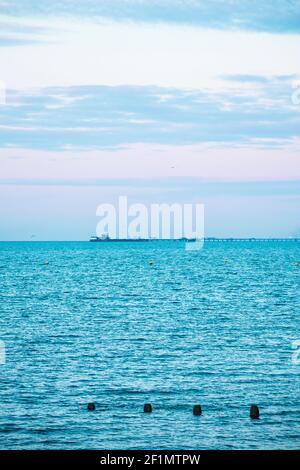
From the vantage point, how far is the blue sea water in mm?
37812

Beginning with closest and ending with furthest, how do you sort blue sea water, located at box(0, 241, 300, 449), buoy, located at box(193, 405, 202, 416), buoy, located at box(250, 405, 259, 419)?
blue sea water, located at box(0, 241, 300, 449)
buoy, located at box(250, 405, 259, 419)
buoy, located at box(193, 405, 202, 416)

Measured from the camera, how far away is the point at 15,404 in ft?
142

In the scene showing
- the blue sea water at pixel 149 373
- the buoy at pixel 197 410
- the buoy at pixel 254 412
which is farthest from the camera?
the buoy at pixel 197 410

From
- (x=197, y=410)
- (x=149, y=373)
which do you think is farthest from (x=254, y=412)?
(x=149, y=373)

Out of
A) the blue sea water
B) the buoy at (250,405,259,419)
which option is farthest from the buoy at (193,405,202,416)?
the buoy at (250,405,259,419)

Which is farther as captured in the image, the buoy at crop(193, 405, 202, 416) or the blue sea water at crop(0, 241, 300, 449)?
the buoy at crop(193, 405, 202, 416)

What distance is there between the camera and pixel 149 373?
170ft

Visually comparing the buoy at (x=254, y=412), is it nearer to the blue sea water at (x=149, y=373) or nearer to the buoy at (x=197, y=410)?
the blue sea water at (x=149, y=373)

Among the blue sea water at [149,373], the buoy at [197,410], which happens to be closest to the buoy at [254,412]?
the blue sea water at [149,373]

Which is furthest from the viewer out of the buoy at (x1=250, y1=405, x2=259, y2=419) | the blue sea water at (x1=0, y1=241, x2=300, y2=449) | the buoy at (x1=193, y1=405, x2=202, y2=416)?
the buoy at (x1=193, y1=405, x2=202, y2=416)

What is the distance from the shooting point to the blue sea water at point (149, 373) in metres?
37.8

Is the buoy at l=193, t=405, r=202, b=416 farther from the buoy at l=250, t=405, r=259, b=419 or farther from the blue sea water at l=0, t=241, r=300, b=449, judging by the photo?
the buoy at l=250, t=405, r=259, b=419

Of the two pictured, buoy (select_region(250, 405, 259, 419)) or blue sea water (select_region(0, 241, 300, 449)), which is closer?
blue sea water (select_region(0, 241, 300, 449))

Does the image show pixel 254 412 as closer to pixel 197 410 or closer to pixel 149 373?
pixel 197 410
